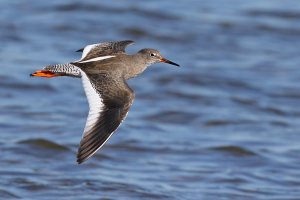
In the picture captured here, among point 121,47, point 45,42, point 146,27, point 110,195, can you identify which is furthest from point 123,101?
point 146,27

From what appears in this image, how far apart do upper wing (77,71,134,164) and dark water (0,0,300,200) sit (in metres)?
2.38

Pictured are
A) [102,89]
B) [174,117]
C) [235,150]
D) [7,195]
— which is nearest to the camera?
[102,89]

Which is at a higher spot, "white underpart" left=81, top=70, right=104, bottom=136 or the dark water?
"white underpart" left=81, top=70, right=104, bottom=136

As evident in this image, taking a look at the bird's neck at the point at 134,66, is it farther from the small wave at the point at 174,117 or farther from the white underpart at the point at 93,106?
the small wave at the point at 174,117

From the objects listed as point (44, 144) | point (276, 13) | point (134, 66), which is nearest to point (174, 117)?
point (44, 144)

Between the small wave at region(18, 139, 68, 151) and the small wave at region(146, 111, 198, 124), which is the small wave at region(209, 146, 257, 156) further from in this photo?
the small wave at region(18, 139, 68, 151)

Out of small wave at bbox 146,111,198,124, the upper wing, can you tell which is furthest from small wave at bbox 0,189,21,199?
small wave at bbox 146,111,198,124

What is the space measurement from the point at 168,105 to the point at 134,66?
16.2ft

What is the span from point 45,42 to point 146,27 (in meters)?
2.50

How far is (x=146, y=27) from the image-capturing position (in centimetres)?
1867

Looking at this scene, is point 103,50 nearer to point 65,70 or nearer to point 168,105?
point 65,70

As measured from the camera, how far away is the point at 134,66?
10.1 metres

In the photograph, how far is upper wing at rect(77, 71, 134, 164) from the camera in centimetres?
878

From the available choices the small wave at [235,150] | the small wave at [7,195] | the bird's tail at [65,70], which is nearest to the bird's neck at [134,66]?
the bird's tail at [65,70]
